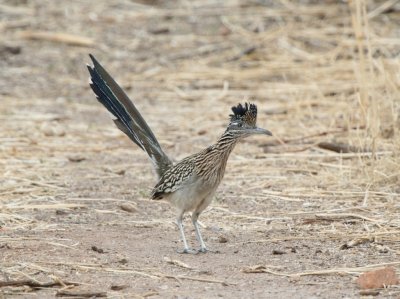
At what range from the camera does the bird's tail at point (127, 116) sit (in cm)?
723

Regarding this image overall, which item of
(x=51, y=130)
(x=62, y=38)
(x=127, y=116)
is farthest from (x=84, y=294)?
(x=62, y=38)

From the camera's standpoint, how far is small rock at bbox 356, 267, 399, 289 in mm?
5461

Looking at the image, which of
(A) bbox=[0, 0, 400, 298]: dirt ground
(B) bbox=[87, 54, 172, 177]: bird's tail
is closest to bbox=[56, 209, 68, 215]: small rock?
(A) bbox=[0, 0, 400, 298]: dirt ground

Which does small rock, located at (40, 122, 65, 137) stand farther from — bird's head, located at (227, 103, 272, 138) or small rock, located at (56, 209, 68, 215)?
bird's head, located at (227, 103, 272, 138)

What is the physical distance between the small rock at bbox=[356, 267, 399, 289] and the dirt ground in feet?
0.18

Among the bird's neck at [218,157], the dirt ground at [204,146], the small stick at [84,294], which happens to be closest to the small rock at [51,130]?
the dirt ground at [204,146]

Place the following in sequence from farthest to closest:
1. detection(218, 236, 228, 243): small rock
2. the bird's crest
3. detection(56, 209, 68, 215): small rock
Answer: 1. detection(56, 209, 68, 215): small rock
2. detection(218, 236, 228, 243): small rock
3. the bird's crest

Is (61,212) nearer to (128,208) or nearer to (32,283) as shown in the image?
(128,208)

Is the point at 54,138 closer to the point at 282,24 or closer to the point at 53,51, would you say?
the point at 53,51

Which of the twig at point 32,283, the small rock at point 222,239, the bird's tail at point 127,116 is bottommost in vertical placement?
the twig at point 32,283

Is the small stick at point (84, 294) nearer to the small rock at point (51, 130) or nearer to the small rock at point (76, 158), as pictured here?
the small rock at point (76, 158)

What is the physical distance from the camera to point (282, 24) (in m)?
15.1

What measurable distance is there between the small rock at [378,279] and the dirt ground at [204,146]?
0.06 m

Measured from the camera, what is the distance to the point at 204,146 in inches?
392
